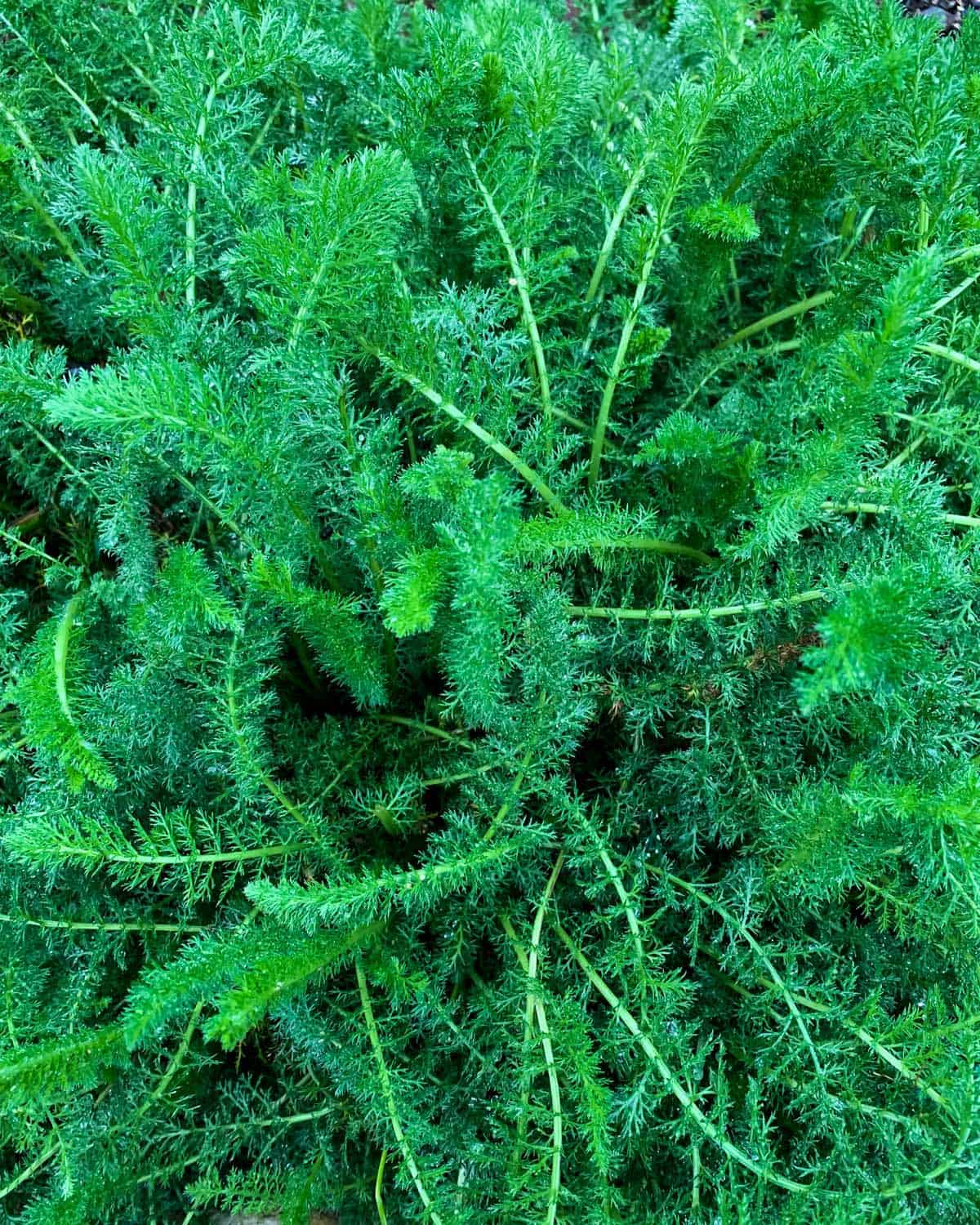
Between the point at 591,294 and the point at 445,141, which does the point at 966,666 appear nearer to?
the point at 591,294

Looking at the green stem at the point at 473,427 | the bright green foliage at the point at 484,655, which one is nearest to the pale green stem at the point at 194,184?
the bright green foliage at the point at 484,655

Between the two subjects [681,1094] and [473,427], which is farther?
[473,427]

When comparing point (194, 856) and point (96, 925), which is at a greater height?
point (194, 856)

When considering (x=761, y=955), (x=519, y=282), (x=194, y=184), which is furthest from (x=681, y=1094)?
(x=194, y=184)

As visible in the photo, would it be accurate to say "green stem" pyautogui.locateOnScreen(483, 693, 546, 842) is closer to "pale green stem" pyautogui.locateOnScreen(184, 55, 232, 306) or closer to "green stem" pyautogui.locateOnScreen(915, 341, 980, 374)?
"green stem" pyautogui.locateOnScreen(915, 341, 980, 374)

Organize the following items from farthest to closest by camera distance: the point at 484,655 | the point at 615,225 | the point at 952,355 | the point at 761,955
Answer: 1. the point at 615,225
2. the point at 952,355
3. the point at 761,955
4. the point at 484,655

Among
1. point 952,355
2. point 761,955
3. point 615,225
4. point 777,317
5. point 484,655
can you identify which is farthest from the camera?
point 777,317

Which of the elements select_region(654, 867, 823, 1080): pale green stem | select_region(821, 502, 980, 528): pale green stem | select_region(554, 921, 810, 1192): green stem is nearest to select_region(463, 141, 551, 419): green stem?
select_region(821, 502, 980, 528): pale green stem

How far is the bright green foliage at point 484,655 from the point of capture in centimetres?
115

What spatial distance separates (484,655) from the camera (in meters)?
1.09

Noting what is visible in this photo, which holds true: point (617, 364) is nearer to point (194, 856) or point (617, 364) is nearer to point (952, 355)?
point (952, 355)

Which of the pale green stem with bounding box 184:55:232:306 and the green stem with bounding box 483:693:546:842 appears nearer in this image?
the green stem with bounding box 483:693:546:842

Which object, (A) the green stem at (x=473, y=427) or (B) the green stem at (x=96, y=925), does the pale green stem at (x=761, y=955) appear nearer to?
(A) the green stem at (x=473, y=427)

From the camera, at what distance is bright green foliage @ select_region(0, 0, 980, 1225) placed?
1146mm
